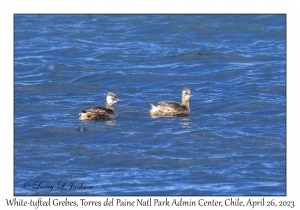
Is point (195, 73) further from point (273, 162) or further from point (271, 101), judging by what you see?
point (273, 162)

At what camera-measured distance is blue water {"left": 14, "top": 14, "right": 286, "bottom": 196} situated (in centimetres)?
1398

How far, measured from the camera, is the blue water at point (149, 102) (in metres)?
14.0

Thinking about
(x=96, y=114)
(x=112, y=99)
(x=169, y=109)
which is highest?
(x=112, y=99)

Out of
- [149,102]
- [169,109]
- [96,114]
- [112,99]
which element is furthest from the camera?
[149,102]

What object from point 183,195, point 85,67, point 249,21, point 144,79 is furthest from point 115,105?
point 249,21

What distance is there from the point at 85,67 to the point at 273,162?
33.9ft

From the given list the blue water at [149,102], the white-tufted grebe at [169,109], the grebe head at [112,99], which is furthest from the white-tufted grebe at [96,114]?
the white-tufted grebe at [169,109]

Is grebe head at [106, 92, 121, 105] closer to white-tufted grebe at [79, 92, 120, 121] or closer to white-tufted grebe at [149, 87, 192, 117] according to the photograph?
white-tufted grebe at [79, 92, 120, 121]

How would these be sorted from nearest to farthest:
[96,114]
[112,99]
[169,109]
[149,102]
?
1. [96,114]
2. [169,109]
3. [112,99]
4. [149,102]

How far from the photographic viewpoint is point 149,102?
1969 cm

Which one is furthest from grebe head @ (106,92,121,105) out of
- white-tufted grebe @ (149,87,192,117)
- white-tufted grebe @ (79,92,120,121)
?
white-tufted grebe @ (149,87,192,117)

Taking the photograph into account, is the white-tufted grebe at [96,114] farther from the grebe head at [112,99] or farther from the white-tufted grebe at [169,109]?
the white-tufted grebe at [169,109]

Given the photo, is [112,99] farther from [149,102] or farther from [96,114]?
[149,102]

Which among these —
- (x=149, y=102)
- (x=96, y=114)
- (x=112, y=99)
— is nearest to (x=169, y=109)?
(x=112, y=99)
